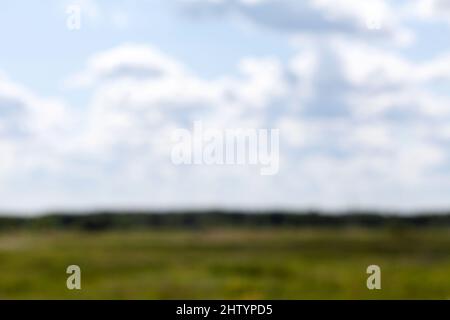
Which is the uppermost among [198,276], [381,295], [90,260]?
[90,260]

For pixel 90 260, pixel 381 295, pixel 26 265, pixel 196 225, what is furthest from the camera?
pixel 196 225

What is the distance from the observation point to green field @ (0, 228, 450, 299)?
26656mm

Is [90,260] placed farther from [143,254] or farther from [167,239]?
[167,239]

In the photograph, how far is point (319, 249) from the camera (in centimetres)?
6656

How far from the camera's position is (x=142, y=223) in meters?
95.1

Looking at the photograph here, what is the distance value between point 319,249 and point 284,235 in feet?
44.0

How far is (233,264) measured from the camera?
42.1 metres

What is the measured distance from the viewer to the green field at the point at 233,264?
2666cm

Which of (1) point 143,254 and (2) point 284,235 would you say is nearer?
(1) point 143,254

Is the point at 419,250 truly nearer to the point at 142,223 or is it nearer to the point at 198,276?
the point at 198,276

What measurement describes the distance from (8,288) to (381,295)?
20377mm
